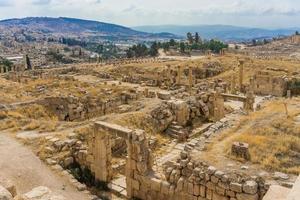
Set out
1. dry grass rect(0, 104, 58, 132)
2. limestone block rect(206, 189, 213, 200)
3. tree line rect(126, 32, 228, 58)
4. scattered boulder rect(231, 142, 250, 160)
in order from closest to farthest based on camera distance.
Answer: limestone block rect(206, 189, 213, 200) < scattered boulder rect(231, 142, 250, 160) < dry grass rect(0, 104, 58, 132) < tree line rect(126, 32, 228, 58)

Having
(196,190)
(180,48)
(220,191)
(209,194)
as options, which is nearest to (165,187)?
(196,190)

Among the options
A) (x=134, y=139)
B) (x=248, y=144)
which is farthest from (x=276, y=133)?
(x=134, y=139)

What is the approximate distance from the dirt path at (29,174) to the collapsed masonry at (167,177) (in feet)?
6.56

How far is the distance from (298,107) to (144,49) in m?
84.3

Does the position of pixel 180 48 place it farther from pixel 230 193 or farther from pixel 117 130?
pixel 230 193

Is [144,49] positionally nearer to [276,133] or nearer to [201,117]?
[201,117]

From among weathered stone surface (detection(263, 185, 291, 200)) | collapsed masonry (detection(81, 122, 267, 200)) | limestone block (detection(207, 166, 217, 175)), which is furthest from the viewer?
limestone block (detection(207, 166, 217, 175))

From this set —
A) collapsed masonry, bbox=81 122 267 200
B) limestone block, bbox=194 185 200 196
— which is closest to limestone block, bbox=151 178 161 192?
collapsed masonry, bbox=81 122 267 200

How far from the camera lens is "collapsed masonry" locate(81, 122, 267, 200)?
12.4 m

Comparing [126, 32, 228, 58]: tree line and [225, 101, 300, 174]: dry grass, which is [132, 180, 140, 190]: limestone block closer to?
[225, 101, 300, 174]: dry grass

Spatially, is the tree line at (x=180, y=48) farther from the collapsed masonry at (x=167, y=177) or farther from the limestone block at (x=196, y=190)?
the limestone block at (x=196, y=190)

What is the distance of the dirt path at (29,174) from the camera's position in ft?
49.2

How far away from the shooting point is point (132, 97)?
105 ft

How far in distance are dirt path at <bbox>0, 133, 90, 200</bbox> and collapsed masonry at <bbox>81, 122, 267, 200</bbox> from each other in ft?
6.56
